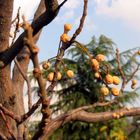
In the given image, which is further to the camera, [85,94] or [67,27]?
[85,94]

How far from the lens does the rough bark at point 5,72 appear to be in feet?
5.56

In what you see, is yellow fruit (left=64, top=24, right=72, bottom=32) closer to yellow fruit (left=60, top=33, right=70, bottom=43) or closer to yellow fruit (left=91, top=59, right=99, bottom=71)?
yellow fruit (left=60, top=33, right=70, bottom=43)

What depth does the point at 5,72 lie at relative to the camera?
1745 mm

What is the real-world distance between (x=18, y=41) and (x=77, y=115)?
49 cm

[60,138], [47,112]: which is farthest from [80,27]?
[60,138]

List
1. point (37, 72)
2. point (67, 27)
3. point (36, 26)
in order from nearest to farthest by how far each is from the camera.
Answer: point (37, 72) < point (67, 27) < point (36, 26)

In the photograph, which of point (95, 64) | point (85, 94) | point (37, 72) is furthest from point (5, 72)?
point (85, 94)

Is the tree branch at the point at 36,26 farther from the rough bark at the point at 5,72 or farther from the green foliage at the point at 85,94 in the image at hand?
the green foliage at the point at 85,94

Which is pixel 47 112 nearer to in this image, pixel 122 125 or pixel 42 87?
pixel 42 87

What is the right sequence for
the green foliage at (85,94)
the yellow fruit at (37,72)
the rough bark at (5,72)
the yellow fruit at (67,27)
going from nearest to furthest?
the yellow fruit at (37,72)
the yellow fruit at (67,27)
the rough bark at (5,72)
the green foliage at (85,94)

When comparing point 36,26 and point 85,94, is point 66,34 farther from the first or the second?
Answer: point 85,94

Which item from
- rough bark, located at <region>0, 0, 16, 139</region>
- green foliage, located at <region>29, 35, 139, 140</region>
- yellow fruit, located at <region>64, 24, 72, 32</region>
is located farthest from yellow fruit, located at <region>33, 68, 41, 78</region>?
green foliage, located at <region>29, 35, 139, 140</region>

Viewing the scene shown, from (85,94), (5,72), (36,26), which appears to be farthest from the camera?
(85,94)

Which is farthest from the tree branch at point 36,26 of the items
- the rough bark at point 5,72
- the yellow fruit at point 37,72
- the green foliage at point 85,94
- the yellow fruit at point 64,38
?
the green foliage at point 85,94
